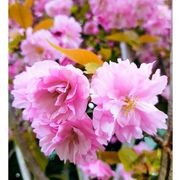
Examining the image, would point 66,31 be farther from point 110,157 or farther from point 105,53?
point 110,157

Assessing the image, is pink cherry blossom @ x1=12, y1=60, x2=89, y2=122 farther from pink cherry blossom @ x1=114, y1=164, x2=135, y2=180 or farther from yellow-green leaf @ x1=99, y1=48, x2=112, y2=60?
yellow-green leaf @ x1=99, y1=48, x2=112, y2=60

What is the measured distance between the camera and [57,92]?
0.62 metres

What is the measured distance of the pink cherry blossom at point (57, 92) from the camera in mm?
604

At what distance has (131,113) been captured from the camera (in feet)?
1.96

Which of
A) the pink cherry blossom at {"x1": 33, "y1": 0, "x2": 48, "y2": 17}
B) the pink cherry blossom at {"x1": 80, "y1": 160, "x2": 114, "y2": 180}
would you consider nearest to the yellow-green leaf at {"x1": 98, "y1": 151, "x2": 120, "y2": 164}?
the pink cherry blossom at {"x1": 80, "y1": 160, "x2": 114, "y2": 180}

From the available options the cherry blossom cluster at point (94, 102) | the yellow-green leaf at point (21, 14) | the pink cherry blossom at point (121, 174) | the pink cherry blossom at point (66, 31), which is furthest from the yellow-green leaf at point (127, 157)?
the cherry blossom cluster at point (94, 102)

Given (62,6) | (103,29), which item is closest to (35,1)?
(62,6)

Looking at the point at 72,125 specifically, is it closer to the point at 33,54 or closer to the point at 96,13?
the point at 33,54

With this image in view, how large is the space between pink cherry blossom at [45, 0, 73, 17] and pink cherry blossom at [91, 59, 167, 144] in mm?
888

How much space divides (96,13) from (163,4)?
22 cm

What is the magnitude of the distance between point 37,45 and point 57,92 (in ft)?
1.81

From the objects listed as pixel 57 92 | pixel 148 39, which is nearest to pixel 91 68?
pixel 57 92

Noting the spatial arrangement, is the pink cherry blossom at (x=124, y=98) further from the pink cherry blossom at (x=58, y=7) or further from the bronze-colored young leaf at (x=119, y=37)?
the pink cherry blossom at (x=58, y=7)

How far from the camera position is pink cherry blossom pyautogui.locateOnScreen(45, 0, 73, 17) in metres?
1.46
